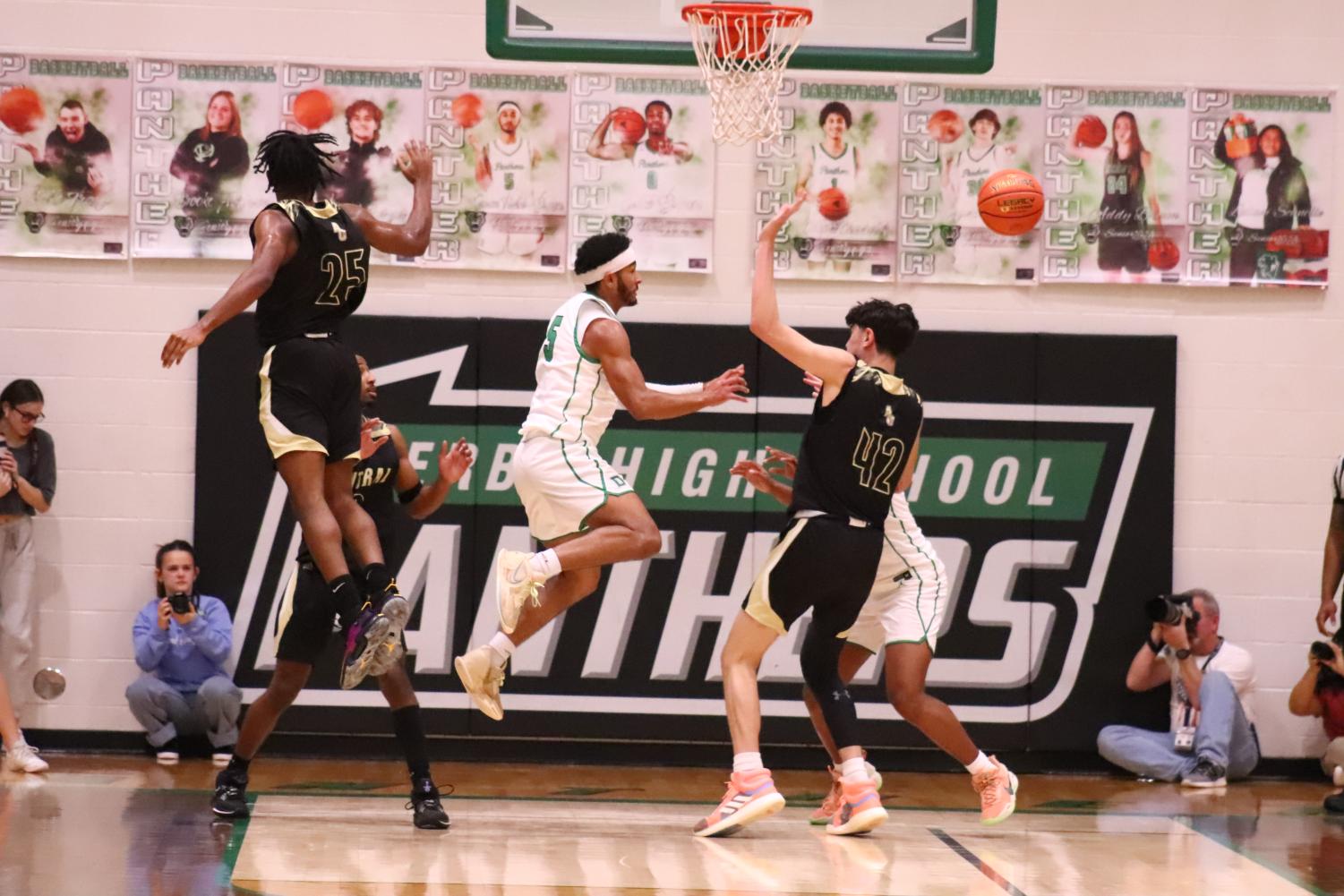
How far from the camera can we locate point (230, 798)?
7074 millimetres

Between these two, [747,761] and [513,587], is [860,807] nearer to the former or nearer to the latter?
[747,761]

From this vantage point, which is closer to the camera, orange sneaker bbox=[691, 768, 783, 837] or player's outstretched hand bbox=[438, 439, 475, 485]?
orange sneaker bbox=[691, 768, 783, 837]

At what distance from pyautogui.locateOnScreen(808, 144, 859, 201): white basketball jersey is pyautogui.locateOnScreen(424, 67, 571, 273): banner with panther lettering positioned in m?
1.44

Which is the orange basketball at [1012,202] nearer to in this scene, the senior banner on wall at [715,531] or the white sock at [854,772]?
the senior banner on wall at [715,531]

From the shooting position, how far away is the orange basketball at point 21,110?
9.55 metres

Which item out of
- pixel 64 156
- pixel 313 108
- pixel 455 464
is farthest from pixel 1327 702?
pixel 64 156

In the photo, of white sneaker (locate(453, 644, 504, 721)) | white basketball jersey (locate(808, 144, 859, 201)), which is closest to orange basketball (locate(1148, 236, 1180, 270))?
white basketball jersey (locate(808, 144, 859, 201))

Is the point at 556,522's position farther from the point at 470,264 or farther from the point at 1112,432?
the point at 1112,432

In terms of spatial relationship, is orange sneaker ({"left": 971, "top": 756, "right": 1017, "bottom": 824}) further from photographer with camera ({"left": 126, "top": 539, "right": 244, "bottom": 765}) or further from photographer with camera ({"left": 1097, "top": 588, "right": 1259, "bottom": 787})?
photographer with camera ({"left": 126, "top": 539, "right": 244, "bottom": 765})

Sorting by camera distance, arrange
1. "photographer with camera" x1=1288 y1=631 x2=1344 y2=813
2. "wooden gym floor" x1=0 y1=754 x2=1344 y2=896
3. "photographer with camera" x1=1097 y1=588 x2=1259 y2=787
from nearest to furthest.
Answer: "wooden gym floor" x1=0 y1=754 x2=1344 y2=896 < "photographer with camera" x1=1288 y1=631 x2=1344 y2=813 < "photographer with camera" x1=1097 y1=588 x2=1259 y2=787

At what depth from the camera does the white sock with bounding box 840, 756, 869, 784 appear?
6.87 metres

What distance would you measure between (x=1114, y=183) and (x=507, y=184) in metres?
3.54

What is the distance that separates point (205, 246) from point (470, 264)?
1.51 meters

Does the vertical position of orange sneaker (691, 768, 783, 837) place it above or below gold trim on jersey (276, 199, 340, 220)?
below
